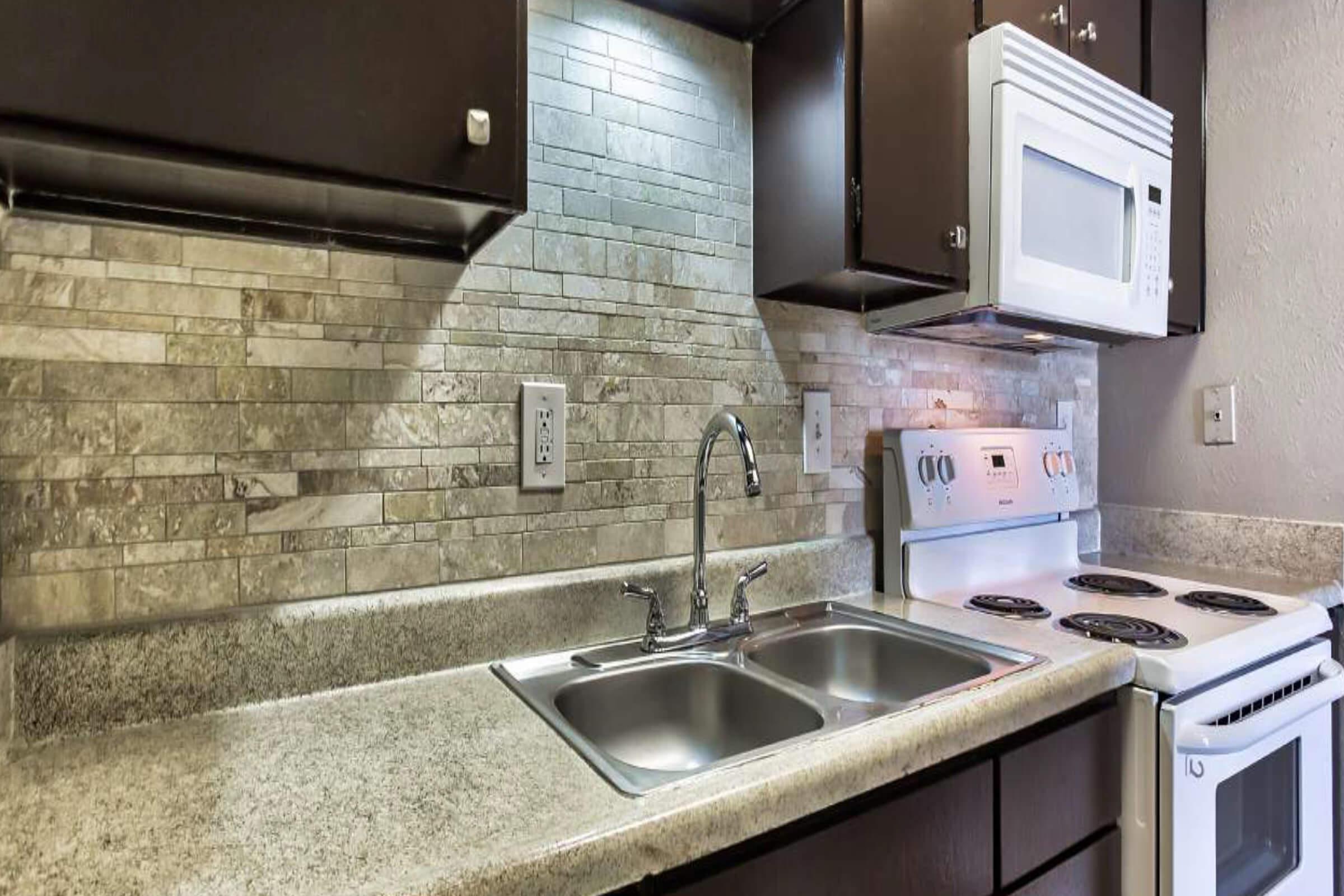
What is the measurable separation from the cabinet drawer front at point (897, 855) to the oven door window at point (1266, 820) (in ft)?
2.29

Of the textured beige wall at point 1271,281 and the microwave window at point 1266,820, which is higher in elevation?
the textured beige wall at point 1271,281

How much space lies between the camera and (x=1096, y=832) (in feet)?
3.45

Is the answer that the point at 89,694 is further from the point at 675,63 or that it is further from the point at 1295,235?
the point at 1295,235

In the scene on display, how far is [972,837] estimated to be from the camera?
875 mm

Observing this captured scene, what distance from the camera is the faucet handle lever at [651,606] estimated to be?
1.10 m

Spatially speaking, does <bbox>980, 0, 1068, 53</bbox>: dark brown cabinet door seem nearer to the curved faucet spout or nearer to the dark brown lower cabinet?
the curved faucet spout

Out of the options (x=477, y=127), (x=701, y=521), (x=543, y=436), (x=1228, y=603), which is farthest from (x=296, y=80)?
(x=1228, y=603)

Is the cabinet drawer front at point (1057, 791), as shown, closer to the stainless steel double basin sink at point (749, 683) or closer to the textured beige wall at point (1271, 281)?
the stainless steel double basin sink at point (749, 683)

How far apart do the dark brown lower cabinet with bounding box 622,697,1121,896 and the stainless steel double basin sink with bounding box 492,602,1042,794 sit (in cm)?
10

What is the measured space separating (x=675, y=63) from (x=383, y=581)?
3.50 ft

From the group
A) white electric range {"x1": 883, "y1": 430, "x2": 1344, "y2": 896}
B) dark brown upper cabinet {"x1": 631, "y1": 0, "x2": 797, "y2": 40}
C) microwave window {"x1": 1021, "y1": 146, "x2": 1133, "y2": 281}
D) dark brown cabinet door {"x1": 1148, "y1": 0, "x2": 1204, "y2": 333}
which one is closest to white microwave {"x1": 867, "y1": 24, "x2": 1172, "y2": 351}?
microwave window {"x1": 1021, "y1": 146, "x2": 1133, "y2": 281}

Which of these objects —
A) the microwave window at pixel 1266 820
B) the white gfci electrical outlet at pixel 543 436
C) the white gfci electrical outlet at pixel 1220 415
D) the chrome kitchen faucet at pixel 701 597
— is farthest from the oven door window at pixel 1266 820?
the white gfci electrical outlet at pixel 543 436

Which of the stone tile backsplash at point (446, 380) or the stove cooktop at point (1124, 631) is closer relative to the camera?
the stone tile backsplash at point (446, 380)

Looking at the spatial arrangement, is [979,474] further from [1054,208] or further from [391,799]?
[391,799]
